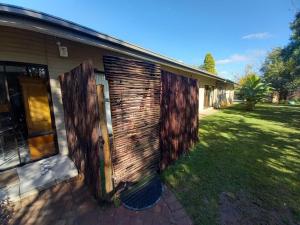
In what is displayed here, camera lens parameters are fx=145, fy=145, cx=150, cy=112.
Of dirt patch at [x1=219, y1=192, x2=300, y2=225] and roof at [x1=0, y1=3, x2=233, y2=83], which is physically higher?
roof at [x1=0, y1=3, x2=233, y2=83]

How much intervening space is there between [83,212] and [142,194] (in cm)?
100

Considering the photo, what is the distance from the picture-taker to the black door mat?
8.05 ft

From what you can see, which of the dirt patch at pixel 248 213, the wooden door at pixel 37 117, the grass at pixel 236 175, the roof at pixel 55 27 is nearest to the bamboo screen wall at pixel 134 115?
the grass at pixel 236 175

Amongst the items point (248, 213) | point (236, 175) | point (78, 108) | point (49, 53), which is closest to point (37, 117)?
point (49, 53)

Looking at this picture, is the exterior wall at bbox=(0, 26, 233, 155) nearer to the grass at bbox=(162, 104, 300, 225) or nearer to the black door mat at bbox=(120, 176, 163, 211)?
the black door mat at bbox=(120, 176, 163, 211)

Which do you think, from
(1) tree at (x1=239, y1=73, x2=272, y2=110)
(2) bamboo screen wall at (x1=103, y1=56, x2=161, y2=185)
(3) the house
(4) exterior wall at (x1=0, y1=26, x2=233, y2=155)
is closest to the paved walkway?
(3) the house

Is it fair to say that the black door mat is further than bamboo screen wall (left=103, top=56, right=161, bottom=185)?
Yes

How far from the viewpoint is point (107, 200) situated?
2.40m

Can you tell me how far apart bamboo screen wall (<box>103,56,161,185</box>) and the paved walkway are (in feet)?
1.65

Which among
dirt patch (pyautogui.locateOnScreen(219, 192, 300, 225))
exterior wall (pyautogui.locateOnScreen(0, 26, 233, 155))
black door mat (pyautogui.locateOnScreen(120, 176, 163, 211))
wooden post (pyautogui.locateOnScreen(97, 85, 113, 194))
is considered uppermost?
exterior wall (pyautogui.locateOnScreen(0, 26, 233, 155))

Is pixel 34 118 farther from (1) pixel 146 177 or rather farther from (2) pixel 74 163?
(1) pixel 146 177

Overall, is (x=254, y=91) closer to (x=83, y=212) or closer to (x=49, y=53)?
(x=49, y=53)

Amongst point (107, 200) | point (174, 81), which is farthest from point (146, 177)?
point (174, 81)

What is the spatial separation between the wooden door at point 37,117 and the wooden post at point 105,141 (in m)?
2.60
